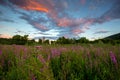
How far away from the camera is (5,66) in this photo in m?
4.85

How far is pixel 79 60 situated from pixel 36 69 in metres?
1.45

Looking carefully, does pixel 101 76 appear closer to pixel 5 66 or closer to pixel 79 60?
pixel 79 60

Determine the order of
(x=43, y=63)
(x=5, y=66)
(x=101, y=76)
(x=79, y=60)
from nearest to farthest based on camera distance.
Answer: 1. (x=43, y=63)
2. (x=101, y=76)
3. (x=79, y=60)
4. (x=5, y=66)

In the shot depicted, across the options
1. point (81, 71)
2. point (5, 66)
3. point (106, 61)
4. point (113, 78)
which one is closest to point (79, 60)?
point (81, 71)

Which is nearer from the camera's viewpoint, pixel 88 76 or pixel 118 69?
pixel 118 69

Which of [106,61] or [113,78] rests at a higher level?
[106,61]

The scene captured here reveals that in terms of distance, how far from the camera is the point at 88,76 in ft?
11.7

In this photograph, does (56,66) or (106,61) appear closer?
(106,61)

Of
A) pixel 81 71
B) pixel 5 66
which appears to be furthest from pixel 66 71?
pixel 5 66

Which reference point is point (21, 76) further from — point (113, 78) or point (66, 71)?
point (113, 78)

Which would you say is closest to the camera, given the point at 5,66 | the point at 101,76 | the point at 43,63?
the point at 43,63

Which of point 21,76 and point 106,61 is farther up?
point 106,61

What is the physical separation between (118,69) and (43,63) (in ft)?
4.59

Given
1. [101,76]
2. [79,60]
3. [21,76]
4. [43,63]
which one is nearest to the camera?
[43,63]
